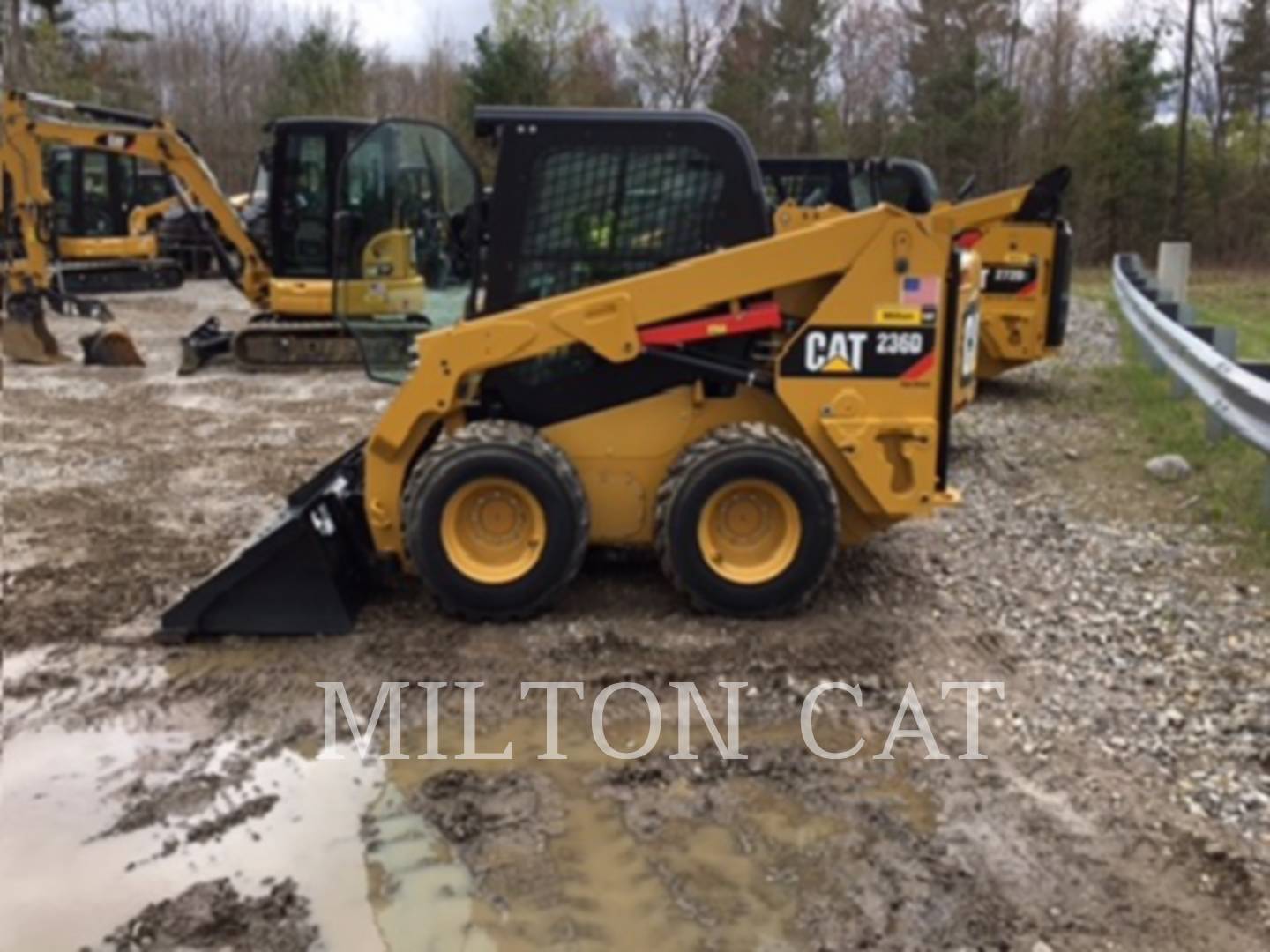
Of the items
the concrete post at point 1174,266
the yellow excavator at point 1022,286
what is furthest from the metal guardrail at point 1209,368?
the concrete post at point 1174,266

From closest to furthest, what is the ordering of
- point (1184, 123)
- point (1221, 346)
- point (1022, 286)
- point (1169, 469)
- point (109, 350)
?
point (1169, 469), point (1221, 346), point (1022, 286), point (109, 350), point (1184, 123)

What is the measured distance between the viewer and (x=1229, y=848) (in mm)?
3615

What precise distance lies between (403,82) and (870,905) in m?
35.9

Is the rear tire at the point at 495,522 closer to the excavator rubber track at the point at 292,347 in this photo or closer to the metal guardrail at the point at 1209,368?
the metal guardrail at the point at 1209,368

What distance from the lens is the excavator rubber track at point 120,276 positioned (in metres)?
Answer: 21.3

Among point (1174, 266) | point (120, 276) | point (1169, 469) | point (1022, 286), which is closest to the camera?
point (1169, 469)

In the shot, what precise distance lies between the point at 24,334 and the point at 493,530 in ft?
34.0

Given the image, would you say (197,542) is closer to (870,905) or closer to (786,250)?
(786,250)

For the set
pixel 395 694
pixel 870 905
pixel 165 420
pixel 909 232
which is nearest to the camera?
pixel 870 905

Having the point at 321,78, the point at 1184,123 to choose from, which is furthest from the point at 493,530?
the point at 321,78

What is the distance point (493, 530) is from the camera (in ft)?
18.2

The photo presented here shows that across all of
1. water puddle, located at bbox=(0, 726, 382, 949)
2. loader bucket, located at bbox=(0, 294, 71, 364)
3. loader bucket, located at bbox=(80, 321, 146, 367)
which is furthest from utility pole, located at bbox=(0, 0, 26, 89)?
water puddle, located at bbox=(0, 726, 382, 949)

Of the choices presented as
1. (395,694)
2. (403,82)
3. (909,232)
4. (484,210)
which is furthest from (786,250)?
(403,82)

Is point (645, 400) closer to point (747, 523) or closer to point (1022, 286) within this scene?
point (747, 523)
